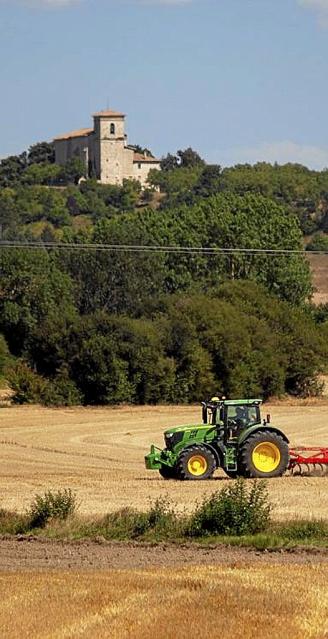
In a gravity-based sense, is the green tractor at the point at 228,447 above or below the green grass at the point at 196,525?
above

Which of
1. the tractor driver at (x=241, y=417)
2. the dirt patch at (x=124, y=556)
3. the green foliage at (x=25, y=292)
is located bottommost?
the dirt patch at (x=124, y=556)

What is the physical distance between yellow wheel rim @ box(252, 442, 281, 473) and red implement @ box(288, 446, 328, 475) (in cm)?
90

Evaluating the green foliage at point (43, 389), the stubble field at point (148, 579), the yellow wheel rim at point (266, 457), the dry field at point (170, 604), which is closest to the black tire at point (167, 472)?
the stubble field at point (148, 579)

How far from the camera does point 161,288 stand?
333ft

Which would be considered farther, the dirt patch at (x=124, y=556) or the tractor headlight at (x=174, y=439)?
the tractor headlight at (x=174, y=439)

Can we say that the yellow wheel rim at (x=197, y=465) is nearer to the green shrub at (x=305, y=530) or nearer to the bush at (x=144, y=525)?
the bush at (x=144, y=525)

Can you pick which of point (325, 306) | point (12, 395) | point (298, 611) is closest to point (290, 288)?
point (325, 306)

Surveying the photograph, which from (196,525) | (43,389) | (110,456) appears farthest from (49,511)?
(43,389)

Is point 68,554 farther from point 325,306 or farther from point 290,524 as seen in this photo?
point 325,306

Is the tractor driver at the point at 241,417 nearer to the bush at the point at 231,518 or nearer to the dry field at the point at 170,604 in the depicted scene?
the bush at the point at 231,518

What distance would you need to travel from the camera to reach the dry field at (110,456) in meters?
29.9

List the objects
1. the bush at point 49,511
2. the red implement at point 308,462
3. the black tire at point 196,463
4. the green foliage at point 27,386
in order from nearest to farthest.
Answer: the bush at point 49,511 < the black tire at point 196,463 < the red implement at point 308,462 < the green foliage at point 27,386

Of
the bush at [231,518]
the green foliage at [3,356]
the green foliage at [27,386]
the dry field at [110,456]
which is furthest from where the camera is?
the green foliage at [3,356]

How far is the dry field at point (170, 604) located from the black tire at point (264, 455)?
1199 cm
